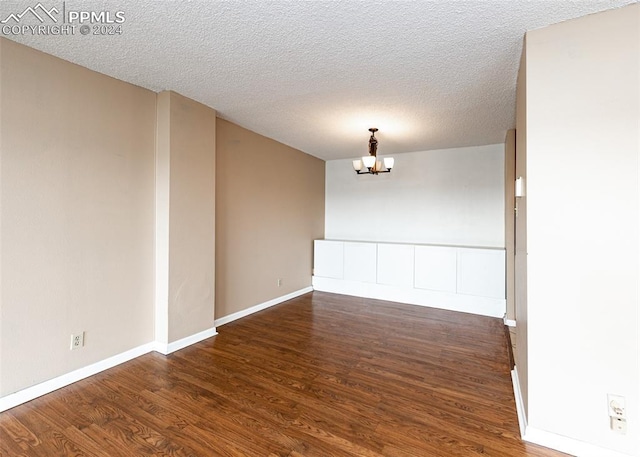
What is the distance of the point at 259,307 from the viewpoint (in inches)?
175

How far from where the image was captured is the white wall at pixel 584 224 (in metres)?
1.61

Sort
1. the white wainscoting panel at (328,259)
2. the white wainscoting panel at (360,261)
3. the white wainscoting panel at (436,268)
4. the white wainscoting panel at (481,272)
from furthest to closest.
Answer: the white wainscoting panel at (328,259) → the white wainscoting panel at (360,261) → the white wainscoting panel at (436,268) → the white wainscoting panel at (481,272)

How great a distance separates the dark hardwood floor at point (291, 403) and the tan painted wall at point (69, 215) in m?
0.36

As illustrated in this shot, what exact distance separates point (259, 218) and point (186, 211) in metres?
1.40

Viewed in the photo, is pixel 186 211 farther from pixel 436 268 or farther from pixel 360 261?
pixel 436 268

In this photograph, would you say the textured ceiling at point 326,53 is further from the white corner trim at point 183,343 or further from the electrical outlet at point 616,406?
the white corner trim at point 183,343

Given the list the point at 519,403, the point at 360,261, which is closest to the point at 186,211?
the point at 360,261

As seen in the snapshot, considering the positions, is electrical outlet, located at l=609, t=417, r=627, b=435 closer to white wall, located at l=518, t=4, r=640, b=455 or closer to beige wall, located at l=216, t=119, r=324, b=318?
white wall, located at l=518, t=4, r=640, b=455

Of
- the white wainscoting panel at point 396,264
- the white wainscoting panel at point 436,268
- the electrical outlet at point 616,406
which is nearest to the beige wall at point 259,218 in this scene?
the white wainscoting panel at point 396,264

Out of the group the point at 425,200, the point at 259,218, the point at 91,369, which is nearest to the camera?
the point at 91,369

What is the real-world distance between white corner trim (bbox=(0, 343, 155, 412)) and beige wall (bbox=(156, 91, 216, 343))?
0.24 metres

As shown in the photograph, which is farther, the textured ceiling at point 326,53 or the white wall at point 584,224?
the textured ceiling at point 326,53

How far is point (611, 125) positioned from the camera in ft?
5.36

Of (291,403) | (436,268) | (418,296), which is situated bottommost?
(291,403)
